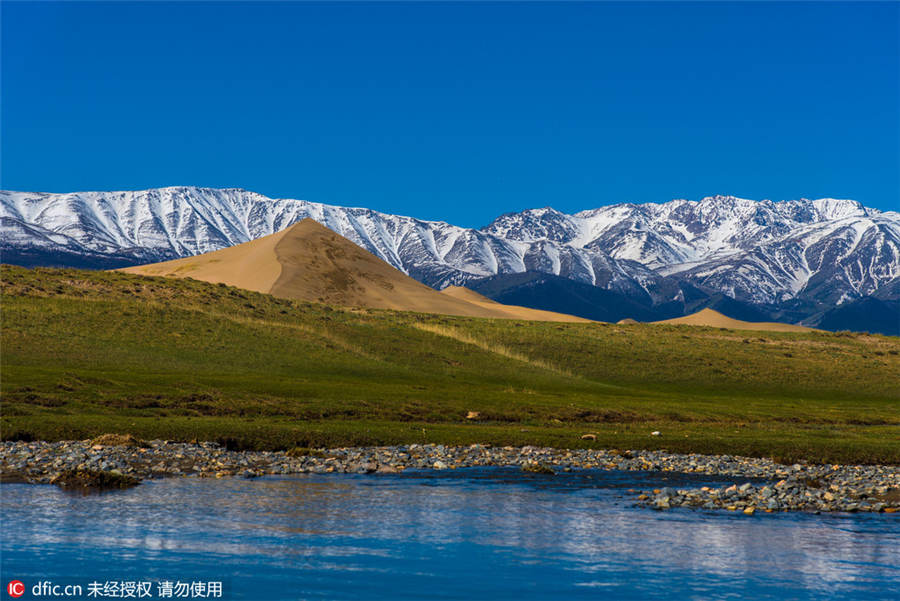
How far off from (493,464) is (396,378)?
43.8 meters

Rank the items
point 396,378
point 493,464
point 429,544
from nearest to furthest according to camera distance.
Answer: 1. point 429,544
2. point 493,464
3. point 396,378

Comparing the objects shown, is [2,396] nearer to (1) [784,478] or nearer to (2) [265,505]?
(2) [265,505]

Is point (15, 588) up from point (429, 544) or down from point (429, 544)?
down

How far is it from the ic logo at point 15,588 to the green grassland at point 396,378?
76.5 ft

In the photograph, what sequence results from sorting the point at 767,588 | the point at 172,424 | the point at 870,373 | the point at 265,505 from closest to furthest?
the point at 767,588 → the point at 265,505 → the point at 172,424 → the point at 870,373

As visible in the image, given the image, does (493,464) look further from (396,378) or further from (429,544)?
(396,378)

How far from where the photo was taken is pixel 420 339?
11031cm

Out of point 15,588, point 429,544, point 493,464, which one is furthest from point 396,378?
point 15,588

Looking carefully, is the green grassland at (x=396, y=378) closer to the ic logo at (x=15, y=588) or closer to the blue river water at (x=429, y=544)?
the blue river water at (x=429, y=544)

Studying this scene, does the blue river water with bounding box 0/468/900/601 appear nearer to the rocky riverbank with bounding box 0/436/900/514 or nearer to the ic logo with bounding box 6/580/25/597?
the ic logo with bounding box 6/580/25/597

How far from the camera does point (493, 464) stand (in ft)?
136

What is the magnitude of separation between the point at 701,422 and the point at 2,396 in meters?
45.4

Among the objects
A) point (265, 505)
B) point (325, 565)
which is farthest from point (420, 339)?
point (325, 565)

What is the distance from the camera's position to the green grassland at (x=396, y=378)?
48844 millimetres
